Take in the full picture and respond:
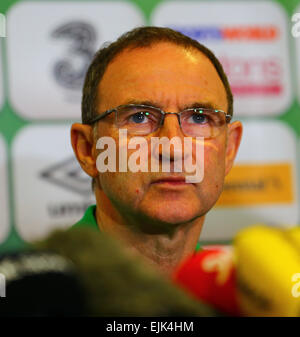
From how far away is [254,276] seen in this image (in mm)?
374

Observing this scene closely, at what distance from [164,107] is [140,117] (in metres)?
0.04

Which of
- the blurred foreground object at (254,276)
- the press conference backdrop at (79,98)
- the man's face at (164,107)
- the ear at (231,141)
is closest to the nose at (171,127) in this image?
the man's face at (164,107)

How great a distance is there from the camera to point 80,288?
0.33m

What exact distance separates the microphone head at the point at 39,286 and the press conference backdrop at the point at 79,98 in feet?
3.75

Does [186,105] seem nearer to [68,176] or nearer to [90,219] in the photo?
[90,219]

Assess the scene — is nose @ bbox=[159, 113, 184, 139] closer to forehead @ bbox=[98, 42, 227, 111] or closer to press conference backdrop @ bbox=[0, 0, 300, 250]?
forehead @ bbox=[98, 42, 227, 111]

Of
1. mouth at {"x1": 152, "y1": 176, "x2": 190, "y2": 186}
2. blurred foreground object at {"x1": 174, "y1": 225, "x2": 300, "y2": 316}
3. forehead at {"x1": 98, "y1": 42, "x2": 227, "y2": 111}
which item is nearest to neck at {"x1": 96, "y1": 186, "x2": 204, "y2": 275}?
mouth at {"x1": 152, "y1": 176, "x2": 190, "y2": 186}

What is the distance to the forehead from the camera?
84 cm

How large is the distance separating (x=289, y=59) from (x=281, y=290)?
1355 mm

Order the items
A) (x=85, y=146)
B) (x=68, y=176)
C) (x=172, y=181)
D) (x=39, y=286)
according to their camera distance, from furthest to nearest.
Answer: (x=68, y=176), (x=85, y=146), (x=172, y=181), (x=39, y=286)

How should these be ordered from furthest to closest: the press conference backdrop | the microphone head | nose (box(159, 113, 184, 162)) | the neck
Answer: the press conference backdrop < the neck < nose (box(159, 113, 184, 162)) < the microphone head

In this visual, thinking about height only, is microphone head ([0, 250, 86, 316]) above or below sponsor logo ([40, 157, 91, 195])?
below

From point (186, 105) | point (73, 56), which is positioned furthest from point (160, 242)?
point (73, 56)

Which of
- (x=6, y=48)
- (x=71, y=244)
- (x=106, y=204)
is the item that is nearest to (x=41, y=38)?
(x=6, y=48)
